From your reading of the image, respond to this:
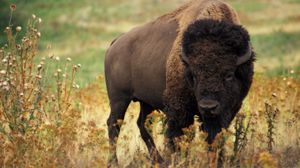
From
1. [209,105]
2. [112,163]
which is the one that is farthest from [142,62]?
[209,105]

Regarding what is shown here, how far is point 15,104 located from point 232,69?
2.16 m

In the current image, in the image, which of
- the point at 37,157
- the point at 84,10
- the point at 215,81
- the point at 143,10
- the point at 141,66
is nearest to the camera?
the point at 37,157

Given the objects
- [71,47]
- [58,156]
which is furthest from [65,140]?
[71,47]

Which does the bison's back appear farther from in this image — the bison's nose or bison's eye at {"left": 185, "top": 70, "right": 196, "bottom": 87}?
the bison's nose

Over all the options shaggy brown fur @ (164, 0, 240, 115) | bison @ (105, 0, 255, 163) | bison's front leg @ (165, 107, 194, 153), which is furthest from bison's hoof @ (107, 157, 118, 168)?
shaggy brown fur @ (164, 0, 240, 115)

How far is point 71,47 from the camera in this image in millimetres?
35219

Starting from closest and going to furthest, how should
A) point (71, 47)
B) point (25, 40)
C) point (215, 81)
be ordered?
point (215, 81), point (25, 40), point (71, 47)

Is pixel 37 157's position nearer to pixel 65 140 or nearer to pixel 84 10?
pixel 65 140

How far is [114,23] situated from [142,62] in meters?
31.8

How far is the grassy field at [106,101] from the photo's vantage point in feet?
22.2

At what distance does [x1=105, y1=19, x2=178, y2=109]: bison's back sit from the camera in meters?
8.84

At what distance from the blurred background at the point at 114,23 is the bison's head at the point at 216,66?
17002 millimetres

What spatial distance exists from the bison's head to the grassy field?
298mm

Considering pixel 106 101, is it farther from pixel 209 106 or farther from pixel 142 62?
pixel 209 106
